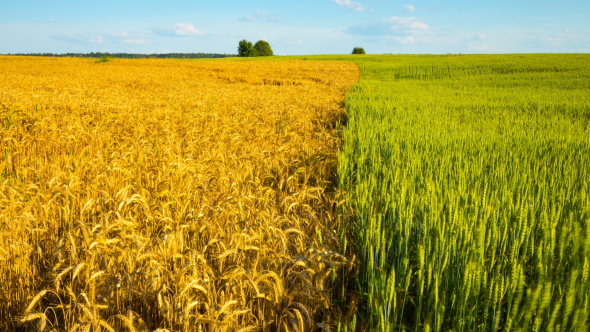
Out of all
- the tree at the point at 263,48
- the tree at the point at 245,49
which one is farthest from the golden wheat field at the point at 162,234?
the tree at the point at 263,48

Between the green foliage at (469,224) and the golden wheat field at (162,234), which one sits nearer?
the green foliage at (469,224)

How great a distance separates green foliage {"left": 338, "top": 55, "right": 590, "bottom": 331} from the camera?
1.44m

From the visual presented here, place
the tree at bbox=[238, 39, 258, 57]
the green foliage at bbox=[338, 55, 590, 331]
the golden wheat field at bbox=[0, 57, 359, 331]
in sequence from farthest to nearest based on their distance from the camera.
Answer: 1. the tree at bbox=[238, 39, 258, 57]
2. the golden wheat field at bbox=[0, 57, 359, 331]
3. the green foliage at bbox=[338, 55, 590, 331]

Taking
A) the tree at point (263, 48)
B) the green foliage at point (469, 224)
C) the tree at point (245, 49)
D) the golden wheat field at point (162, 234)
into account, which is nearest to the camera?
the green foliage at point (469, 224)

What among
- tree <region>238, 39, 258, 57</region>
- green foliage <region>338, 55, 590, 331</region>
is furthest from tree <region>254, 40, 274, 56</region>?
green foliage <region>338, 55, 590, 331</region>

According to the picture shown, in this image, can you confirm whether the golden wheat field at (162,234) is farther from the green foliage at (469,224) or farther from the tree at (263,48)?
the tree at (263,48)

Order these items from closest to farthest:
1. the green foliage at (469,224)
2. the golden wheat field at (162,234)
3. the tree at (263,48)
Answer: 1. the green foliage at (469,224)
2. the golden wheat field at (162,234)
3. the tree at (263,48)

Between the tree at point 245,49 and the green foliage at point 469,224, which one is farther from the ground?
the tree at point 245,49

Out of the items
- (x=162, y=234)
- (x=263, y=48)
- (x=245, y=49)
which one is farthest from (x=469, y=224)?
(x=263, y=48)

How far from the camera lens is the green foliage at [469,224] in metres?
1.44

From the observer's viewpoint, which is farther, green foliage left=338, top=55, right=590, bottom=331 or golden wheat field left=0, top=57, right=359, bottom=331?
golden wheat field left=0, top=57, right=359, bottom=331

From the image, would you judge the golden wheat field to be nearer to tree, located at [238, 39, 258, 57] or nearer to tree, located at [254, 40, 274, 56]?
tree, located at [238, 39, 258, 57]

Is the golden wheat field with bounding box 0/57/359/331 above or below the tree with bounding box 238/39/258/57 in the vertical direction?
below

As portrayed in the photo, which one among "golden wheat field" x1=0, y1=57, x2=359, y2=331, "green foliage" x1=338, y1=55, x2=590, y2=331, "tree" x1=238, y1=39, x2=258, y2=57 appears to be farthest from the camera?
"tree" x1=238, y1=39, x2=258, y2=57
